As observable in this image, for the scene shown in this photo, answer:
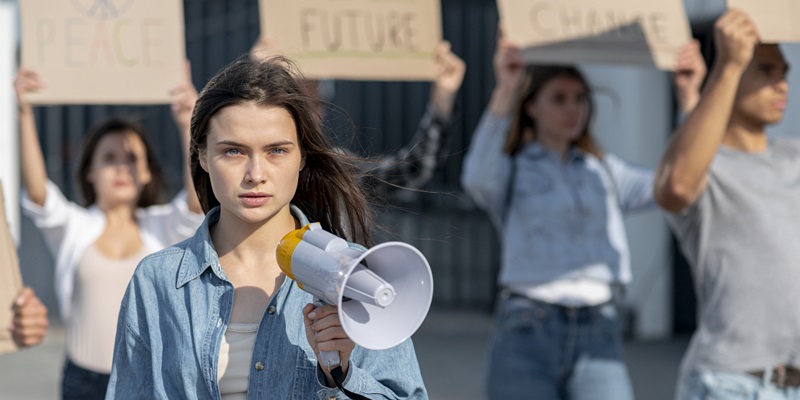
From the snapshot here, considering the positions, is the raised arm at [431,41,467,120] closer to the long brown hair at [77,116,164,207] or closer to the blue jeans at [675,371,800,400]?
the long brown hair at [77,116,164,207]

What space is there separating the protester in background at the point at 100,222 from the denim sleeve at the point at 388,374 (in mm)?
1822

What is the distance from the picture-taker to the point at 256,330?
249 centimetres

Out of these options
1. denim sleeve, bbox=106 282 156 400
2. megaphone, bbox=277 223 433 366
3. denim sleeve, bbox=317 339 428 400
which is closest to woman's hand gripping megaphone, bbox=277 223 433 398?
megaphone, bbox=277 223 433 366

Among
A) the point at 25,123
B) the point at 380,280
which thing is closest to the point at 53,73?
the point at 25,123

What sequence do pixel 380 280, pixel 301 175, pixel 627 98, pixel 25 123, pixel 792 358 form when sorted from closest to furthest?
pixel 380 280
pixel 301 175
pixel 792 358
pixel 25 123
pixel 627 98

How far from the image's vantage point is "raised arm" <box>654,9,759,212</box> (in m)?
3.59

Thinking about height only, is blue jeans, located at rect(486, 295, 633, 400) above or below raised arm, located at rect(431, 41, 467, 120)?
below

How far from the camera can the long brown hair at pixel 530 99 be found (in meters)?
4.66

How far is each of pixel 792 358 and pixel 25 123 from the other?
2.72 m

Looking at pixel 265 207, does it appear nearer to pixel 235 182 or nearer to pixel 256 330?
pixel 235 182

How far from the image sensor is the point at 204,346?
7.98 feet

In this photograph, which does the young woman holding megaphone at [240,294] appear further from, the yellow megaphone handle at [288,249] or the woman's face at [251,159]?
the yellow megaphone handle at [288,249]

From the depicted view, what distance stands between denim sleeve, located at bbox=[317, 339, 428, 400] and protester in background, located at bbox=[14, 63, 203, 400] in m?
1.82

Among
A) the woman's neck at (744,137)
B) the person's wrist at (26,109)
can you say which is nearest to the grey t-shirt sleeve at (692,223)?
the woman's neck at (744,137)
